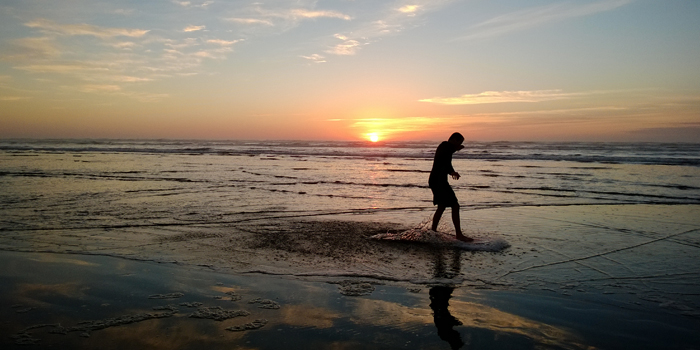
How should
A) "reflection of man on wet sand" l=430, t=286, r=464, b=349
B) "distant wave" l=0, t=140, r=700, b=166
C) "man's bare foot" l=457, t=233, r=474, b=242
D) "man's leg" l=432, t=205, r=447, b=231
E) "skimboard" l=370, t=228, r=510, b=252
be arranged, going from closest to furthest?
"reflection of man on wet sand" l=430, t=286, r=464, b=349 < "skimboard" l=370, t=228, r=510, b=252 < "man's bare foot" l=457, t=233, r=474, b=242 < "man's leg" l=432, t=205, r=447, b=231 < "distant wave" l=0, t=140, r=700, b=166

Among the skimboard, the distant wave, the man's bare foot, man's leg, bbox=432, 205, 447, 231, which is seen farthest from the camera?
the distant wave

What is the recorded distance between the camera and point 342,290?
5.02m

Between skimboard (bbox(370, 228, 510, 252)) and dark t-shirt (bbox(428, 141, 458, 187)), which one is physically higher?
dark t-shirt (bbox(428, 141, 458, 187))

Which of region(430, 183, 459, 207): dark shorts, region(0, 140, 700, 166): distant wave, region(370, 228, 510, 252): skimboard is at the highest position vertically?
region(0, 140, 700, 166): distant wave

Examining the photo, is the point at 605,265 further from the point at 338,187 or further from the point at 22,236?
the point at 338,187

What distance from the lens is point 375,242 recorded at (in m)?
7.46

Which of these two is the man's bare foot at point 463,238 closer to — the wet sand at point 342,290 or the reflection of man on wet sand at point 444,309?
the wet sand at point 342,290

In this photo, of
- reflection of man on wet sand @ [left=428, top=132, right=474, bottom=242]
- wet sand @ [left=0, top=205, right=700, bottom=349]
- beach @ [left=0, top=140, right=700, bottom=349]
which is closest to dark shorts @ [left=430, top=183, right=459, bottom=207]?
reflection of man on wet sand @ [left=428, top=132, right=474, bottom=242]

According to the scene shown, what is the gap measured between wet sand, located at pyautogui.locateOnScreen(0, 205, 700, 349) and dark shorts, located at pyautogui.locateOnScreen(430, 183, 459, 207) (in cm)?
87

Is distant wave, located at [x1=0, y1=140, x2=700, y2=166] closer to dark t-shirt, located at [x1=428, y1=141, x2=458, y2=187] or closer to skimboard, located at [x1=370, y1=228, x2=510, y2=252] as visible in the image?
dark t-shirt, located at [x1=428, y1=141, x2=458, y2=187]

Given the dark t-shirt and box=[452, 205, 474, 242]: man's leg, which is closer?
box=[452, 205, 474, 242]: man's leg

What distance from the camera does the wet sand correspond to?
381 centimetres

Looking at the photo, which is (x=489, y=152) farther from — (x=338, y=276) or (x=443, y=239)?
(x=338, y=276)

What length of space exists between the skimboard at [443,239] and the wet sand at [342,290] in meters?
0.29
